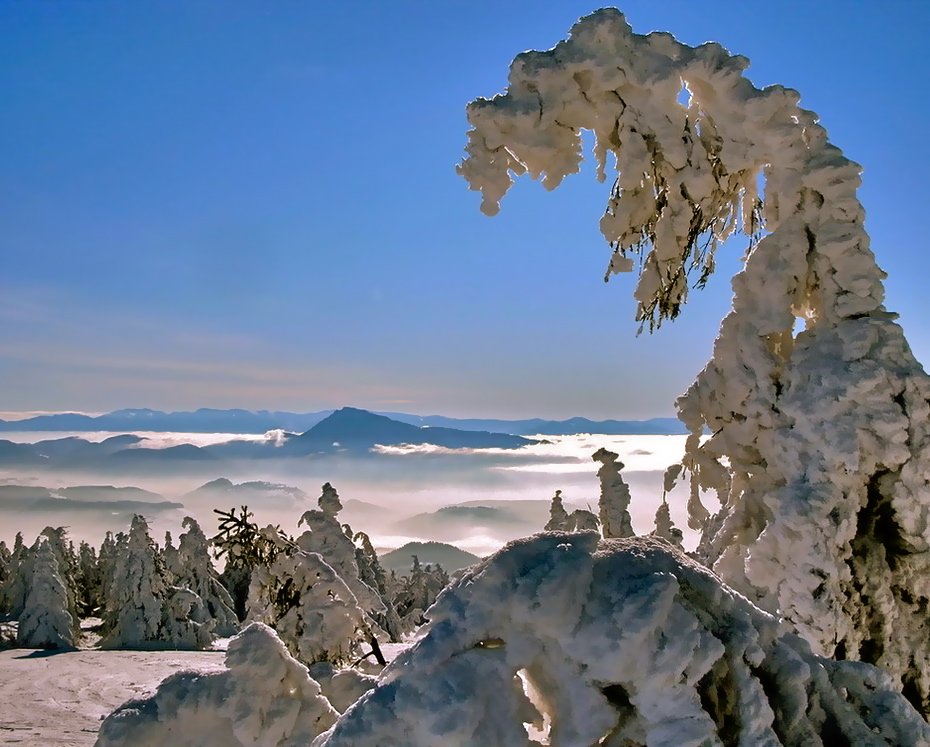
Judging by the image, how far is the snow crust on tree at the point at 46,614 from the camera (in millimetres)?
33500

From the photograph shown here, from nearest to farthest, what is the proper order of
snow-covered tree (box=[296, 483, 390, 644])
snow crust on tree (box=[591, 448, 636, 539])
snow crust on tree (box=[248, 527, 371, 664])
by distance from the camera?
snow crust on tree (box=[248, 527, 371, 664])
snow-covered tree (box=[296, 483, 390, 644])
snow crust on tree (box=[591, 448, 636, 539])

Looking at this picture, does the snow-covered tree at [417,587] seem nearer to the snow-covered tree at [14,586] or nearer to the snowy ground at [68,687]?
the snowy ground at [68,687]

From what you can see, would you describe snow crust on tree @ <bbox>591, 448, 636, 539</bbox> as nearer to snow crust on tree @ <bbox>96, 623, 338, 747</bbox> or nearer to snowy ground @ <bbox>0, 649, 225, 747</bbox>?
snowy ground @ <bbox>0, 649, 225, 747</bbox>

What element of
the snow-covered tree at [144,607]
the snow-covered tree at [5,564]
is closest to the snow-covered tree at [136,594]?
the snow-covered tree at [144,607]

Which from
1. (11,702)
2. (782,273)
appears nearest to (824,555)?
(782,273)

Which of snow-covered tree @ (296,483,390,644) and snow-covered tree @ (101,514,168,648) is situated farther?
snow-covered tree @ (101,514,168,648)

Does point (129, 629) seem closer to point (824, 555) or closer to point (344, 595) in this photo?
point (344, 595)

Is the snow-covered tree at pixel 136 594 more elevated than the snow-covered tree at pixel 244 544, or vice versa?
the snow-covered tree at pixel 244 544

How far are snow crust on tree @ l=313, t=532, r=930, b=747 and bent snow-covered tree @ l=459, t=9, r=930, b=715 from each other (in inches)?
153

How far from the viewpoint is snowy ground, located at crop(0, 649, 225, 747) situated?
19.8 meters

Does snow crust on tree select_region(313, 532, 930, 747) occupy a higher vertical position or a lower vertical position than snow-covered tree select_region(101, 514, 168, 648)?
higher

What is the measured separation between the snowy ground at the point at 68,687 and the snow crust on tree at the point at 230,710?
15139mm

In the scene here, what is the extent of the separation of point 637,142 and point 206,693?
226 inches

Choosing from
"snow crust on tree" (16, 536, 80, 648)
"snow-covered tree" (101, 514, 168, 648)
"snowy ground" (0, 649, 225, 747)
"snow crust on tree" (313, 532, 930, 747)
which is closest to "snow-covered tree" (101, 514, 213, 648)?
"snow-covered tree" (101, 514, 168, 648)
